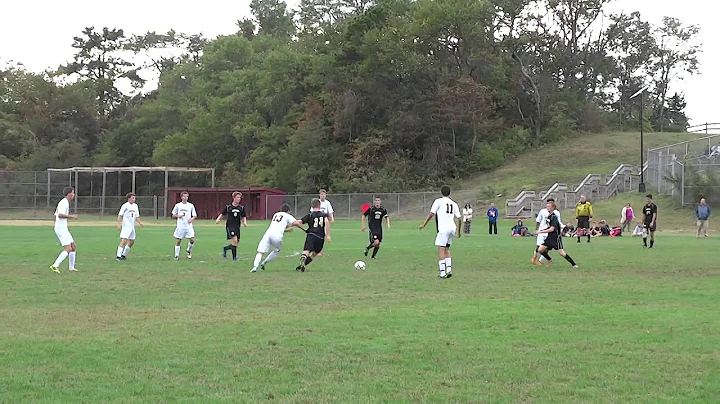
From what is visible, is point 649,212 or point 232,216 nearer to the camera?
point 232,216

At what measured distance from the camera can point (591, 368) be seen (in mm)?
7699

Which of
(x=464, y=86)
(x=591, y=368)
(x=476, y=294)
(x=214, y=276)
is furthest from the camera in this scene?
(x=464, y=86)

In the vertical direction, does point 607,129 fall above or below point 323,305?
above

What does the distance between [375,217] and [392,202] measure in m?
41.5

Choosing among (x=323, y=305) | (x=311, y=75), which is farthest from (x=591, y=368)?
(x=311, y=75)

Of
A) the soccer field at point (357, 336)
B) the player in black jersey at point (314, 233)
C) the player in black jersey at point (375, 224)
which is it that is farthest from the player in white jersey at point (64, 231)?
the player in black jersey at point (375, 224)

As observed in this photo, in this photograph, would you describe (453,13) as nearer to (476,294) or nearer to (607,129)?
(607,129)

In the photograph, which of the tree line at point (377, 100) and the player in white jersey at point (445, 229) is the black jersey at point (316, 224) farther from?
the tree line at point (377, 100)

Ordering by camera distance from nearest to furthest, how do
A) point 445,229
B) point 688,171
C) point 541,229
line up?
1. point 445,229
2. point 541,229
3. point 688,171

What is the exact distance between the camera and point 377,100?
77438 millimetres

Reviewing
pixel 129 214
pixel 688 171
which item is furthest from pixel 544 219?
pixel 688 171

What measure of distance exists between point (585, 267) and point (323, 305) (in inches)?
382

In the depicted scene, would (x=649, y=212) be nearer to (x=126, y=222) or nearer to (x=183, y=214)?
(x=183, y=214)

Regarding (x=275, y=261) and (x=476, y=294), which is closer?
(x=476, y=294)
